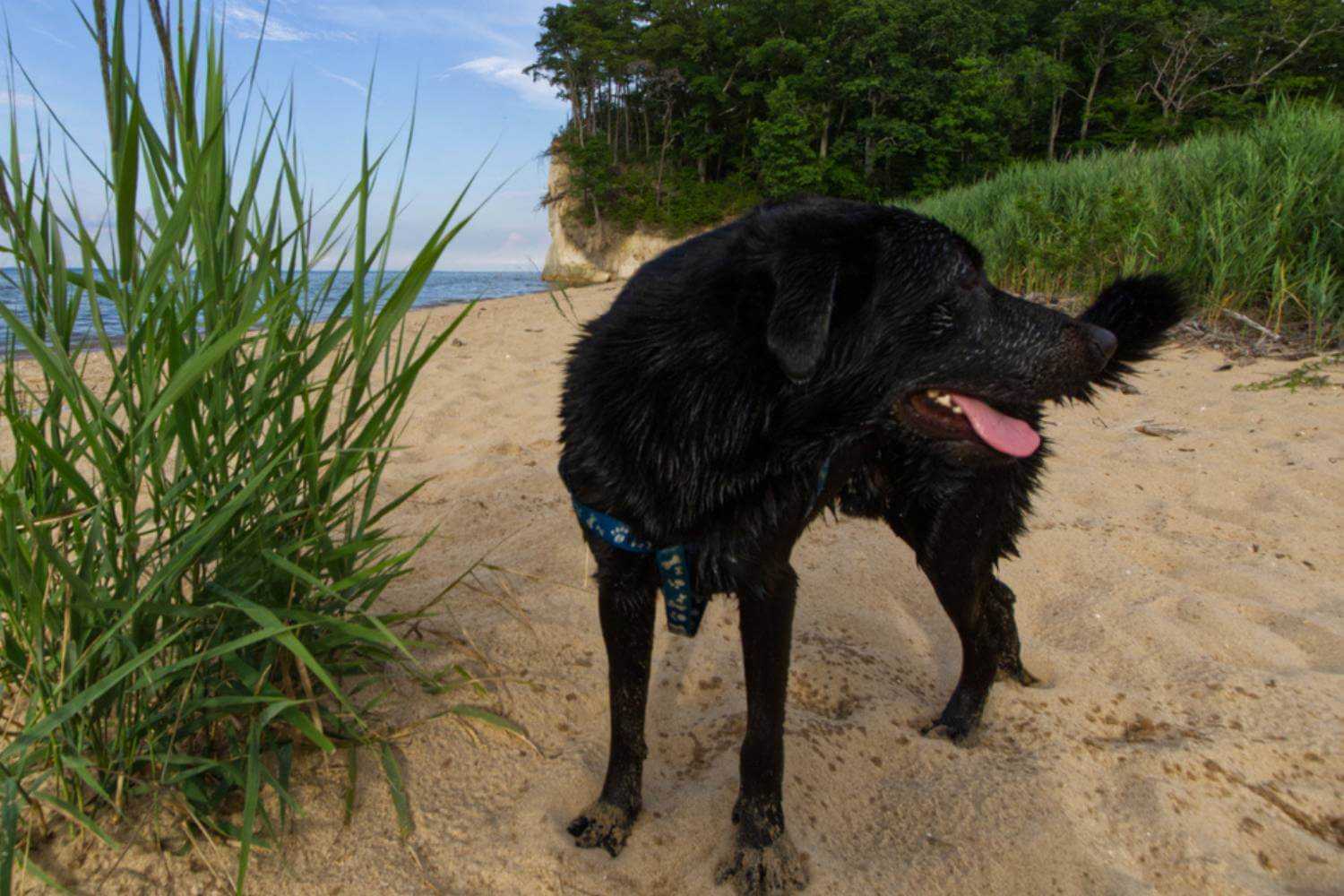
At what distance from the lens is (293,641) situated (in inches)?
47.5

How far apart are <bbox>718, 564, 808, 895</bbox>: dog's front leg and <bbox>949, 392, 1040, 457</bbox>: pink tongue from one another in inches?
19.1

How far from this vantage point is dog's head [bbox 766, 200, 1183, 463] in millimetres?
1440

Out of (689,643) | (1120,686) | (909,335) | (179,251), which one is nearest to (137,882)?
(179,251)

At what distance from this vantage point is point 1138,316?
6.93 ft

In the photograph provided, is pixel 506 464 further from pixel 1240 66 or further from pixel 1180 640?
pixel 1240 66

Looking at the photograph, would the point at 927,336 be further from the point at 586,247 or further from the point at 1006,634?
the point at 586,247

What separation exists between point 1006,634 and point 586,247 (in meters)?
33.9

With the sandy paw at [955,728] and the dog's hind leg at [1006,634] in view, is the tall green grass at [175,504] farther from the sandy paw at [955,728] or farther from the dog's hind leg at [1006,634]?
the dog's hind leg at [1006,634]

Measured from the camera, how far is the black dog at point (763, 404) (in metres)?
1.42

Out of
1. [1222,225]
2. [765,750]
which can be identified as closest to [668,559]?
[765,750]

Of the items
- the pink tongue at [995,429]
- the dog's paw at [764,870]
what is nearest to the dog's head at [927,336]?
the pink tongue at [995,429]

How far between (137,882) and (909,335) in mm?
1656

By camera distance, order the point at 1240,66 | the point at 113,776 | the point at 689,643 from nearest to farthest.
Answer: the point at 113,776, the point at 689,643, the point at 1240,66

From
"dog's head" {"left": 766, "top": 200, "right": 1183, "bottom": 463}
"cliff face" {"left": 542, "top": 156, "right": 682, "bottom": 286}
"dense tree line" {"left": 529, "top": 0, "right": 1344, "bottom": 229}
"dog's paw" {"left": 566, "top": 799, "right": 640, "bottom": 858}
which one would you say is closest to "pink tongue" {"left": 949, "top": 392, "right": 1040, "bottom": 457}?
"dog's head" {"left": 766, "top": 200, "right": 1183, "bottom": 463}
